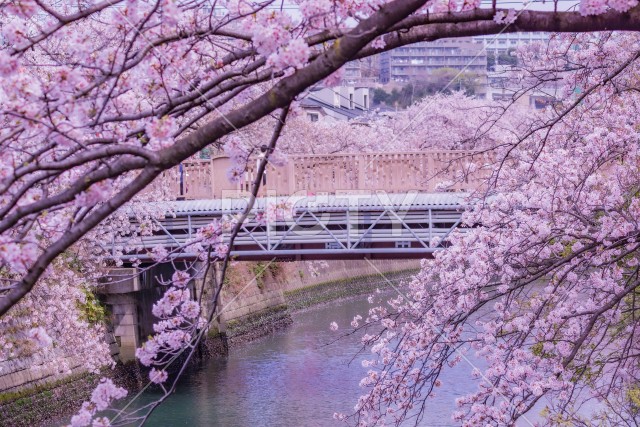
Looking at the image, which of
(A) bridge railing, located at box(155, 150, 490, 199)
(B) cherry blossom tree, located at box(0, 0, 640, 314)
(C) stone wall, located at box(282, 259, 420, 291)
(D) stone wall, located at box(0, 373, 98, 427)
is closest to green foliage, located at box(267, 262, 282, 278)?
(C) stone wall, located at box(282, 259, 420, 291)

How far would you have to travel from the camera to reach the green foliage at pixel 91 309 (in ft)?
52.0

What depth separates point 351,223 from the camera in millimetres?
13477

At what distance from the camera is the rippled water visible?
1358 centimetres

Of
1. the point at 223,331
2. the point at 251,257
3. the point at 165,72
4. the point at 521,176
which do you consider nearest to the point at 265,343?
the point at 223,331

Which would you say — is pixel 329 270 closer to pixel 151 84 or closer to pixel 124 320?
pixel 124 320

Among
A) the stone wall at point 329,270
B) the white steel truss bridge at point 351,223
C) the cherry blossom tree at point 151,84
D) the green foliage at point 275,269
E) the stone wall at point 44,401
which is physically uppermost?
the cherry blossom tree at point 151,84

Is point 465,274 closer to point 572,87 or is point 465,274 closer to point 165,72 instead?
point 572,87

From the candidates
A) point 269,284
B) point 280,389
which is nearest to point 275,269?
point 269,284

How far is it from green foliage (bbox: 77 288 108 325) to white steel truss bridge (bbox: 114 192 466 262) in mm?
2328

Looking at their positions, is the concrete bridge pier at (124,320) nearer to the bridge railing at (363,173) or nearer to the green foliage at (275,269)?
the bridge railing at (363,173)

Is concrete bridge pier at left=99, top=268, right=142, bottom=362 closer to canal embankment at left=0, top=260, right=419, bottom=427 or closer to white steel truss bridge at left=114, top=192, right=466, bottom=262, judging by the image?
canal embankment at left=0, top=260, right=419, bottom=427

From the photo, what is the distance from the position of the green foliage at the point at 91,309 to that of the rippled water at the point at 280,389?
1666mm

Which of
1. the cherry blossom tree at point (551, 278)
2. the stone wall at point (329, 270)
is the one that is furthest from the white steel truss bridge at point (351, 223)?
the stone wall at point (329, 270)

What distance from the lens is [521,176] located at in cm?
881
